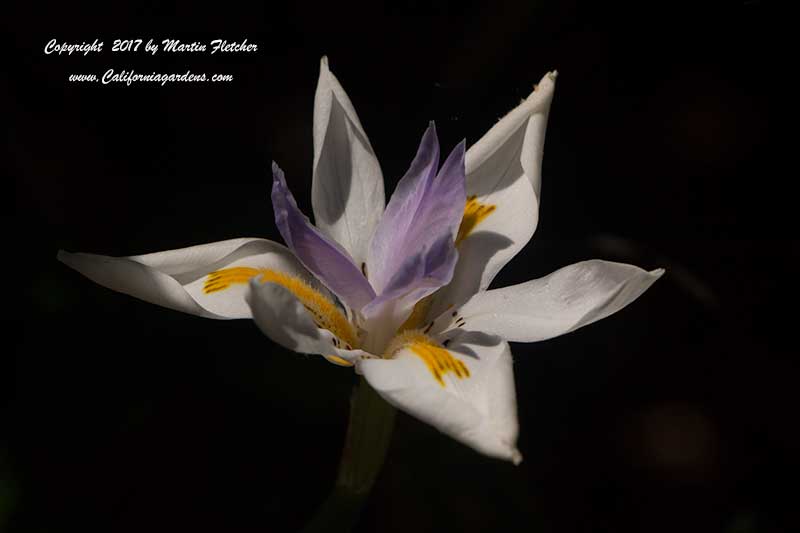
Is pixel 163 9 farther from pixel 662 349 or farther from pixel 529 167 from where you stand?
pixel 662 349

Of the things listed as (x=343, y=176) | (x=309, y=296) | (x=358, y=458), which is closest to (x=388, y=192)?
(x=343, y=176)

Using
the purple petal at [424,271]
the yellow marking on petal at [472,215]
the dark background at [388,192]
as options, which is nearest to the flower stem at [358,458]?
the purple petal at [424,271]

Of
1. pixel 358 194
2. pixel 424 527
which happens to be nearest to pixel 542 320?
pixel 358 194

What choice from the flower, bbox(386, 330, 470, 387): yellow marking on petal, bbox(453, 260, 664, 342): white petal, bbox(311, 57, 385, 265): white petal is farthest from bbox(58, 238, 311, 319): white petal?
bbox(453, 260, 664, 342): white petal

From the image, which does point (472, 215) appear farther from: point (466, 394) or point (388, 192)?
point (388, 192)

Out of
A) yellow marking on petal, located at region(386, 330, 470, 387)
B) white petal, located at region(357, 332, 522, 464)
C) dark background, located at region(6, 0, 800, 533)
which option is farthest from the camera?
dark background, located at region(6, 0, 800, 533)

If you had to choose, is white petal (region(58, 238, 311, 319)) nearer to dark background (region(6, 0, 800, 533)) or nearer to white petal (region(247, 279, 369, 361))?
white petal (region(247, 279, 369, 361))
